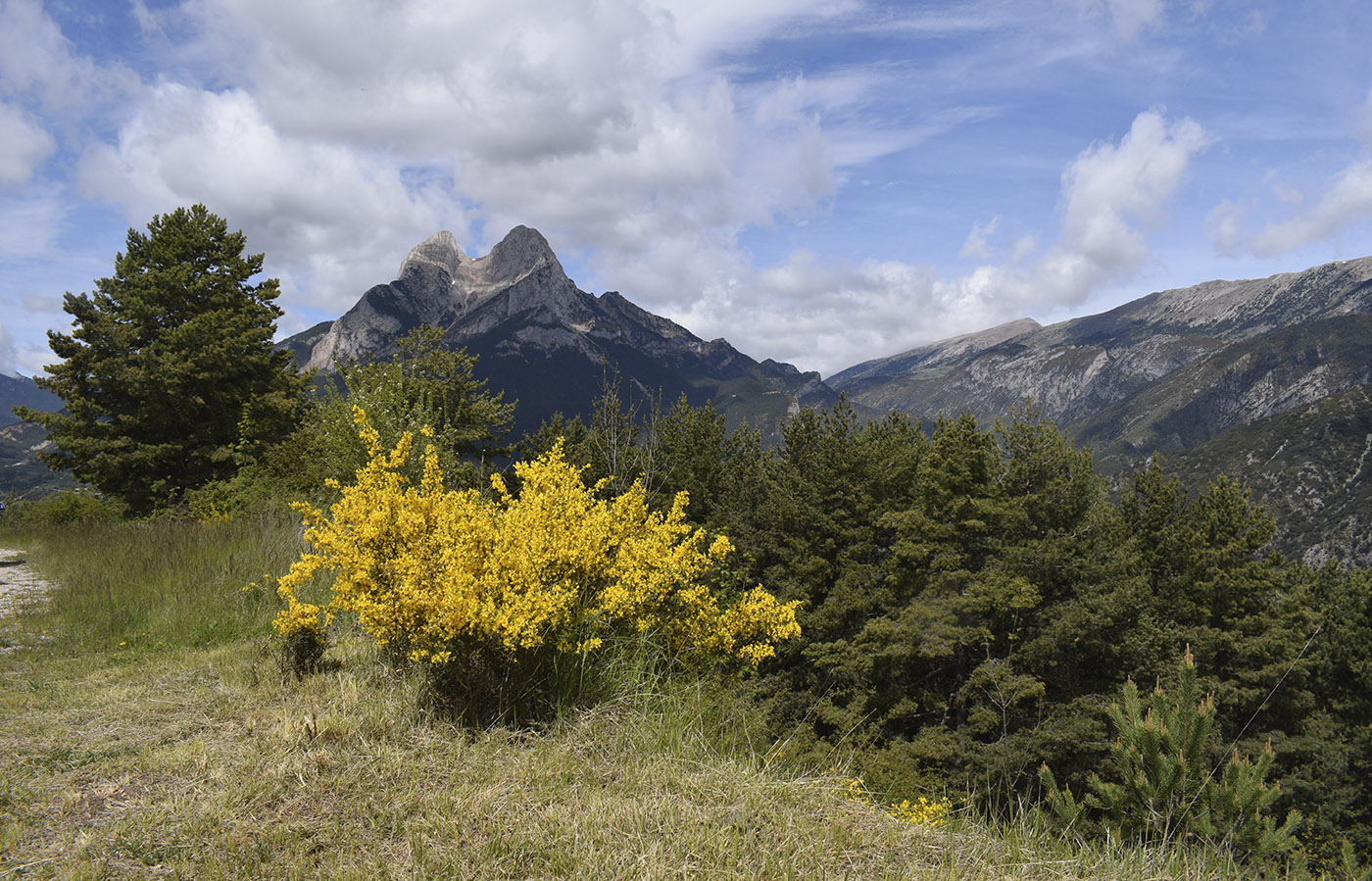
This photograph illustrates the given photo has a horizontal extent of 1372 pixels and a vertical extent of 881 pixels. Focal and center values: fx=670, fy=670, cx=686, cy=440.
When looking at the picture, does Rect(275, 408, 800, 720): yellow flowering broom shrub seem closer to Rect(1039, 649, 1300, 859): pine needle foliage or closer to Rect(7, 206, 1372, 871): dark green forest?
Rect(1039, 649, 1300, 859): pine needle foliage

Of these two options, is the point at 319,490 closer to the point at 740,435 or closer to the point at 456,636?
the point at 456,636

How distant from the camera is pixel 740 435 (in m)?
40.4

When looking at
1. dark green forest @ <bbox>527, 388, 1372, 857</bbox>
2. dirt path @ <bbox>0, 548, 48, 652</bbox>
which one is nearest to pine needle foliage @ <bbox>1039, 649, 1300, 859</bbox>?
dirt path @ <bbox>0, 548, 48, 652</bbox>

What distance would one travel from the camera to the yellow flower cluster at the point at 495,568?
3.85 m

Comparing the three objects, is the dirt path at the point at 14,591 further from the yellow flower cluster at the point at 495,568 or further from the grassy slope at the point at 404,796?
the yellow flower cluster at the point at 495,568

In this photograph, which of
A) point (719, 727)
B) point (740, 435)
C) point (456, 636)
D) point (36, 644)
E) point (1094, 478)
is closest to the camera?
point (456, 636)

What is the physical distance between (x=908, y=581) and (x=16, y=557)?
24.6 m

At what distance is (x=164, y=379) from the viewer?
2264 cm

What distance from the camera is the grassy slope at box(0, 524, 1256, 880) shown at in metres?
2.64

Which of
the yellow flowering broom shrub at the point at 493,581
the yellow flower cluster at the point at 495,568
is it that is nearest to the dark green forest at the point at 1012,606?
the yellow flower cluster at the point at 495,568

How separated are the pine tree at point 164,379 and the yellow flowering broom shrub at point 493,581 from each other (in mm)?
22072

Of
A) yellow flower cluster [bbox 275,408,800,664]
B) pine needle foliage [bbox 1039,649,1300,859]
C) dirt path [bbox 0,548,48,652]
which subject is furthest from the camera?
dirt path [bbox 0,548,48,652]


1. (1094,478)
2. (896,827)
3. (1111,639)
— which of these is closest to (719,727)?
(896,827)

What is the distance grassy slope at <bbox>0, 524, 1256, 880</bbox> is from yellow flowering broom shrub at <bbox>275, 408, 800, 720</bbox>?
0.37 m
